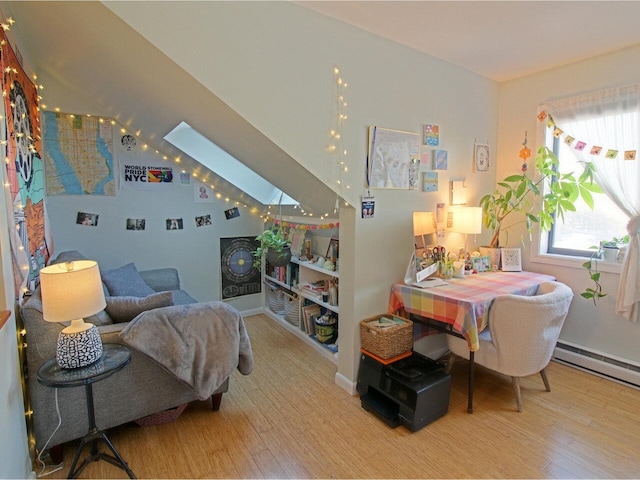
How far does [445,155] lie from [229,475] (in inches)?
103

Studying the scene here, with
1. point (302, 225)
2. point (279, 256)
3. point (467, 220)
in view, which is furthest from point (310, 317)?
point (467, 220)

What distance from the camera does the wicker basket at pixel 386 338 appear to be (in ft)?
7.50

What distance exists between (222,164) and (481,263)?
2.59m

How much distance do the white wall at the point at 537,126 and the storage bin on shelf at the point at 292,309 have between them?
2.19 m

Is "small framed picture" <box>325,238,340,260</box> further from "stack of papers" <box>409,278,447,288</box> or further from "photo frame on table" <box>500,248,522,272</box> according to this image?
"photo frame on table" <box>500,248,522,272</box>

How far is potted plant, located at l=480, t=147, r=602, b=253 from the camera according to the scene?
109 inches

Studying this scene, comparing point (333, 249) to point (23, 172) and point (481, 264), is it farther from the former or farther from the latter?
point (23, 172)

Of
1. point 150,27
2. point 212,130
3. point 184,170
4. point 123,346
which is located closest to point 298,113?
point 212,130

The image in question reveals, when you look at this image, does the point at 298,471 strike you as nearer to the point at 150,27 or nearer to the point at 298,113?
the point at 298,113

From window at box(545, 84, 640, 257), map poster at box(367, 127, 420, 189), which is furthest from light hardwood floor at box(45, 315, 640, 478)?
map poster at box(367, 127, 420, 189)

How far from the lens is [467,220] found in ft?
9.25

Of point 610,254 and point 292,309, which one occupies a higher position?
point 610,254

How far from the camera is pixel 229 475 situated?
1739 millimetres

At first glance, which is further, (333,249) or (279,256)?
(279,256)
